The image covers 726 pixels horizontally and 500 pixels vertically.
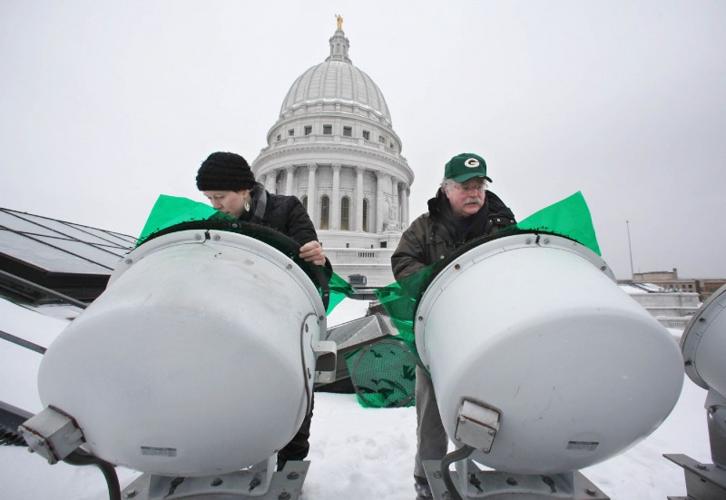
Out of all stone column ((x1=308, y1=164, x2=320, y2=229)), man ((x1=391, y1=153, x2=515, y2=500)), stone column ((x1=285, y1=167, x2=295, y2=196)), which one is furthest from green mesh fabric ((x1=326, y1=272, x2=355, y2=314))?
stone column ((x1=285, y1=167, x2=295, y2=196))

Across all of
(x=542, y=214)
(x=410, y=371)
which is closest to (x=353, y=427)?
(x=410, y=371)

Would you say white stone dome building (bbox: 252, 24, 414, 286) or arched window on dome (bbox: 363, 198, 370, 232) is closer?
white stone dome building (bbox: 252, 24, 414, 286)

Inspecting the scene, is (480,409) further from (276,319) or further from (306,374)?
(276,319)

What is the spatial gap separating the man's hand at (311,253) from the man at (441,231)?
0.55 meters

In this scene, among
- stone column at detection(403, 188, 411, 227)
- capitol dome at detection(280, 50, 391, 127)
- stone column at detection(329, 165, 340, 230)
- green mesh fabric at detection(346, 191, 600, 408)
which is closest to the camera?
green mesh fabric at detection(346, 191, 600, 408)

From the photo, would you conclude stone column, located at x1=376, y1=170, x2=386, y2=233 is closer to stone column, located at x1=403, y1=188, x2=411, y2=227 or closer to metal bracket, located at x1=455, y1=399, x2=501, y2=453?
stone column, located at x1=403, y1=188, x2=411, y2=227

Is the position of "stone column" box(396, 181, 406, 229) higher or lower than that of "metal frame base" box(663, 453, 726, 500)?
higher

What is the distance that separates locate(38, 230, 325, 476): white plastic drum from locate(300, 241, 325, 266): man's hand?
0.54 m

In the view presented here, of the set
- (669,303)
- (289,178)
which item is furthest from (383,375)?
(289,178)

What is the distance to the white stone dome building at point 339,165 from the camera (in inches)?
1366

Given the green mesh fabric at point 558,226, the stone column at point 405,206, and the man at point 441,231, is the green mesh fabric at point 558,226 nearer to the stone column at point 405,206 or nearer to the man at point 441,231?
the man at point 441,231

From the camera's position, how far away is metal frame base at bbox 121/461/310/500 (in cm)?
135

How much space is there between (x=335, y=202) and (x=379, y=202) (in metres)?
4.97

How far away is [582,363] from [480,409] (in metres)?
0.39
